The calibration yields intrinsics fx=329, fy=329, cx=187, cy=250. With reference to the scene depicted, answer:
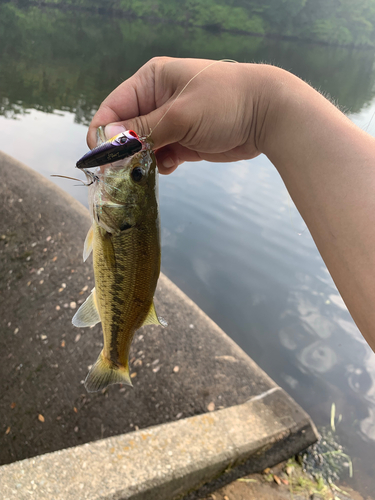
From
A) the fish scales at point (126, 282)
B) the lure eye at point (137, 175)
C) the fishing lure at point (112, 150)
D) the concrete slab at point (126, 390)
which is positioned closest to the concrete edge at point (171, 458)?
the concrete slab at point (126, 390)

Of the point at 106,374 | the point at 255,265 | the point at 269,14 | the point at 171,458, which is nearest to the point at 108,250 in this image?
the point at 106,374

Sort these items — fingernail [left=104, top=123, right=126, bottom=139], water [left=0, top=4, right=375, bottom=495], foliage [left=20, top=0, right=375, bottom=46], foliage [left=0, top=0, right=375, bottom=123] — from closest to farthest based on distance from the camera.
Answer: fingernail [left=104, top=123, right=126, bottom=139] < water [left=0, top=4, right=375, bottom=495] < foliage [left=0, top=0, right=375, bottom=123] < foliage [left=20, top=0, right=375, bottom=46]

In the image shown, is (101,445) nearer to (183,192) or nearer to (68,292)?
(68,292)

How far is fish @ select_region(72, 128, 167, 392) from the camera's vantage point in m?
1.70

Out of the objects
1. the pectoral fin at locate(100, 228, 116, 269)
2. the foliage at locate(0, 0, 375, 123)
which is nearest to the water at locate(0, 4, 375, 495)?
the foliage at locate(0, 0, 375, 123)

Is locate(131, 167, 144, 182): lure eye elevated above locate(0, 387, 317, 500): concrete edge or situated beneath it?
elevated above

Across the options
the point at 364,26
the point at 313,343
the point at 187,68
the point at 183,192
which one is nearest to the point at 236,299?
the point at 313,343

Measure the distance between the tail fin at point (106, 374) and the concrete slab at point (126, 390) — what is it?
0.93 m

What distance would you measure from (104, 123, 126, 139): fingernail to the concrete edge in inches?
90.7

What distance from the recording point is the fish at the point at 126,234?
1699 millimetres

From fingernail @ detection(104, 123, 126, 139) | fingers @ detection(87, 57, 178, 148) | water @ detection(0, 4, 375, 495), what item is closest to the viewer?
fingernail @ detection(104, 123, 126, 139)

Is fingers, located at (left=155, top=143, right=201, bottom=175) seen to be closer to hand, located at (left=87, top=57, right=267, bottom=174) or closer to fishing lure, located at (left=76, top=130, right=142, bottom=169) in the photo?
hand, located at (left=87, top=57, right=267, bottom=174)

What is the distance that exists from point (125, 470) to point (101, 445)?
0.89 feet

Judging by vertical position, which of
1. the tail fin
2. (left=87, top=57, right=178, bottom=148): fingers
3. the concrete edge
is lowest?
the concrete edge
